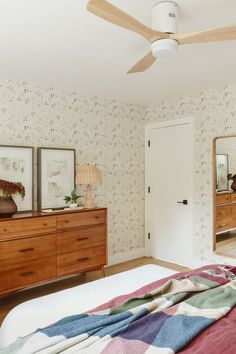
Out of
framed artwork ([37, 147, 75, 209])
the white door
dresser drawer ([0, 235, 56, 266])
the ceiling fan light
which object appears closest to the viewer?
the ceiling fan light

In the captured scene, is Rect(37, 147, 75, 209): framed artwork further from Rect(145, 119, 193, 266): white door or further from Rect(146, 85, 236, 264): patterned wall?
Rect(146, 85, 236, 264): patterned wall

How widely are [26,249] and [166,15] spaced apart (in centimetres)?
246

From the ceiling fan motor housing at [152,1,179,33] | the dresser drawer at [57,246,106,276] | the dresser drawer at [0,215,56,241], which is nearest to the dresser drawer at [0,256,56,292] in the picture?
the dresser drawer at [57,246,106,276]

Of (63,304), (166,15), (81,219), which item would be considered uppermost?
(166,15)

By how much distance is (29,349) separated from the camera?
121 cm

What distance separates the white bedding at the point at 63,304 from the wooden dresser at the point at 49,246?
1.13 meters

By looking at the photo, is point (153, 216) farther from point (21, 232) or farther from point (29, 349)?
point (29, 349)

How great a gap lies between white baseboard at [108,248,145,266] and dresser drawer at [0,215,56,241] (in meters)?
1.52

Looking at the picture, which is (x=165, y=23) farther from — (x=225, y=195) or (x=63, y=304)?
(x=225, y=195)

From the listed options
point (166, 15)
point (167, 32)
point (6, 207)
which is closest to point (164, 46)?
point (167, 32)

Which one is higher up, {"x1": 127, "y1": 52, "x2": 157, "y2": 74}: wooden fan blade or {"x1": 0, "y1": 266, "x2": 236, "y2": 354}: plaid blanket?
{"x1": 127, "y1": 52, "x2": 157, "y2": 74}: wooden fan blade

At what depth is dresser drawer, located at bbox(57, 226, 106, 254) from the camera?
3318 mm

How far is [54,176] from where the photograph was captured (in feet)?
12.2

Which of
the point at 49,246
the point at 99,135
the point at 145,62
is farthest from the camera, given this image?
the point at 99,135
